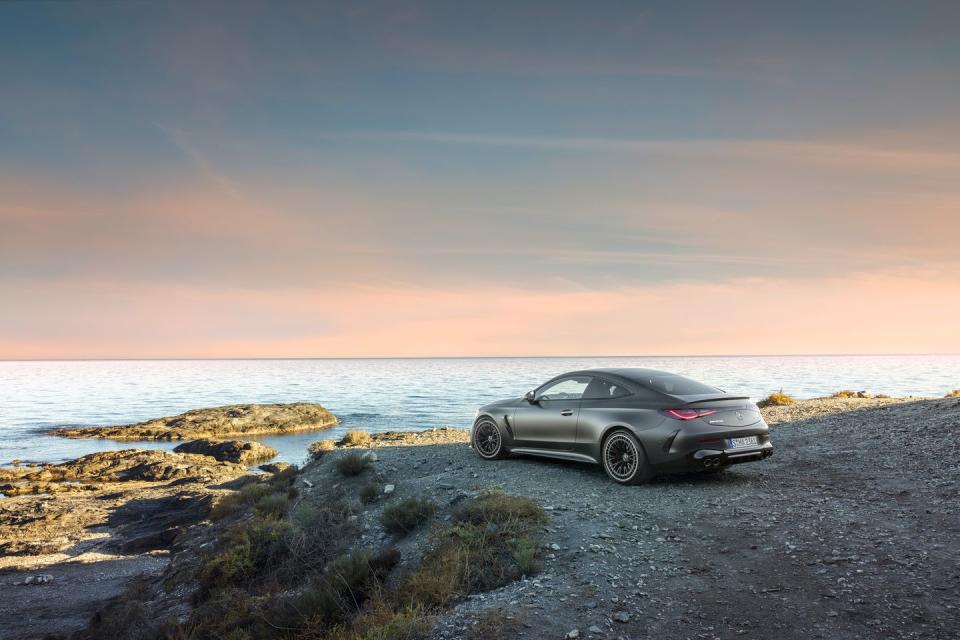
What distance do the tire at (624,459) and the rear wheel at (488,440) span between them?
2.56 m

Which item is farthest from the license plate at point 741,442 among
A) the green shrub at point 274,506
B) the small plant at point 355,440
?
the small plant at point 355,440

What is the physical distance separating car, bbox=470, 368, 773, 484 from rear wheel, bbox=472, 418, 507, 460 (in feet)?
1.90

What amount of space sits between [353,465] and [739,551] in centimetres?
844

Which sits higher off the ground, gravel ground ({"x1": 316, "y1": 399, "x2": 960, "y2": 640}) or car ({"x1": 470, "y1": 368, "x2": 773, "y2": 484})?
car ({"x1": 470, "y1": 368, "x2": 773, "y2": 484})

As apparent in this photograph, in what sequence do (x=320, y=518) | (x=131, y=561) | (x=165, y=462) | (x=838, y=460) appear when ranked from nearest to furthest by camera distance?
(x=320, y=518) < (x=838, y=460) < (x=131, y=561) < (x=165, y=462)

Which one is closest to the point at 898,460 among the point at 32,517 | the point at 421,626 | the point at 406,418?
the point at 421,626

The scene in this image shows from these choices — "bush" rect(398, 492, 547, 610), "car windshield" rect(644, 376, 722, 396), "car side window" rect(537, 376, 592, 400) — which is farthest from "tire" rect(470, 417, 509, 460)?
"car windshield" rect(644, 376, 722, 396)

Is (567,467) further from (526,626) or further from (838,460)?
(526,626)

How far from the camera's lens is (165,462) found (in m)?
26.8

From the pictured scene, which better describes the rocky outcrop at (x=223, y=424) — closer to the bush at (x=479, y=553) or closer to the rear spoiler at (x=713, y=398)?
the bush at (x=479, y=553)

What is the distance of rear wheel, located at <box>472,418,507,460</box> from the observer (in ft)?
38.4

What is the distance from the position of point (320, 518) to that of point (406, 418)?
1177 inches

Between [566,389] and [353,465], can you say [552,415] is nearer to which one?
[566,389]

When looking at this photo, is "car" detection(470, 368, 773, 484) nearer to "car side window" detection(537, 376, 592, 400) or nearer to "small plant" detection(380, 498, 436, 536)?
"car side window" detection(537, 376, 592, 400)
